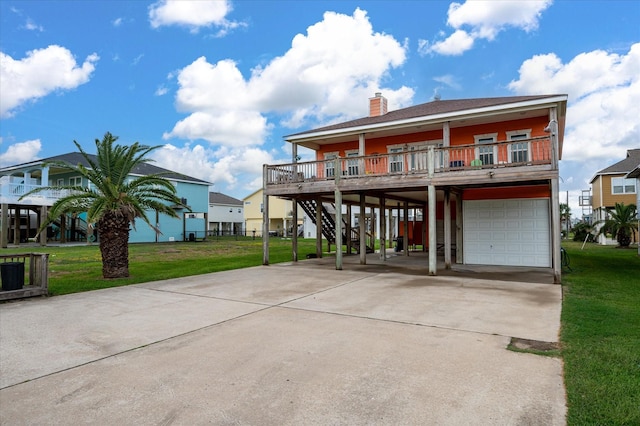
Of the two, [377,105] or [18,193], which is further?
[18,193]

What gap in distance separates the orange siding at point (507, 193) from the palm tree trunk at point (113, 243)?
13.0 m

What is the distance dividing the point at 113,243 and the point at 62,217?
22.7 meters

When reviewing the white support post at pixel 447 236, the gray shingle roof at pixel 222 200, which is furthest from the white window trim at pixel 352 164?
the gray shingle roof at pixel 222 200

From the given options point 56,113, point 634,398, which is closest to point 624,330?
point 634,398

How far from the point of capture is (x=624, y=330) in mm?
5684

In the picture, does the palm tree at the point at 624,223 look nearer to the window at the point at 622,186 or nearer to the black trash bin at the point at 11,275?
the window at the point at 622,186

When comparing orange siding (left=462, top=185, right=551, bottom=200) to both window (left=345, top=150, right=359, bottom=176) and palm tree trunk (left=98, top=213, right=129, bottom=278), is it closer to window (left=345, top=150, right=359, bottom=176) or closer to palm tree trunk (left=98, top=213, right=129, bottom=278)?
window (left=345, top=150, right=359, bottom=176)

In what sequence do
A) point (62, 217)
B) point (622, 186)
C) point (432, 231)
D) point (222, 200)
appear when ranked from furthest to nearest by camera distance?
point (222, 200)
point (622, 186)
point (62, 217)
point (432, 231)

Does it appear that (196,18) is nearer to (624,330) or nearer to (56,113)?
(56,113)

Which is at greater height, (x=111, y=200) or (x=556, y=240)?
(x=111, y=200)

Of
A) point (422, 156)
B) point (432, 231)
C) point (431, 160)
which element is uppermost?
point (422, 156)

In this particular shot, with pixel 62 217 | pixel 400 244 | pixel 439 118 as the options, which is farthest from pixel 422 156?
pixel 62 217

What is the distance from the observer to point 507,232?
15125 millimetres

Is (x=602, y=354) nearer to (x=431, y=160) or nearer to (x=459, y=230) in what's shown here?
(x=431, y=160)
